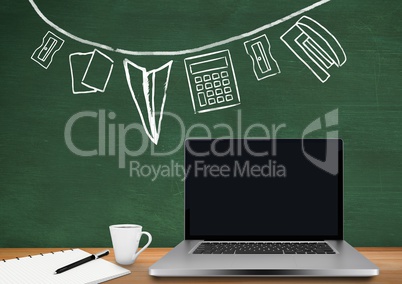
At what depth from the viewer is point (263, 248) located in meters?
1.23

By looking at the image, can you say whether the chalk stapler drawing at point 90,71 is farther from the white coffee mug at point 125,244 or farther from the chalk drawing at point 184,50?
the white coffee mug at point 125,244

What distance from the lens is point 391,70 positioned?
145 centimetres

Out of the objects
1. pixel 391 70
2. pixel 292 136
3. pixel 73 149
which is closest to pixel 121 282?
pixel 73 149

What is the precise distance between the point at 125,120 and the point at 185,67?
25 cm

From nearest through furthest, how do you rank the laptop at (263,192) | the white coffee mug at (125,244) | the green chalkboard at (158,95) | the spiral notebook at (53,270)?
the spiral notebook at (53,270) < the white coffee mug at (125,244) < the laptop at (263,192) < the green chalkboard at (158,95)

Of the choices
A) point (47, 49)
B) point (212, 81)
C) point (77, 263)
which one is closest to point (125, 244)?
point (77, 263)

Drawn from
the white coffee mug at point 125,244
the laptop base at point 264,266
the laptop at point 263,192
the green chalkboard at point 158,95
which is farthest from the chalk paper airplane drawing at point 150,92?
the laptop base at point 264,266

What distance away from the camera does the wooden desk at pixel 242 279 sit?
1.01 m

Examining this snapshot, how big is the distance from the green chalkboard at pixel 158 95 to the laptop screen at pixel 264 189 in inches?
4.4

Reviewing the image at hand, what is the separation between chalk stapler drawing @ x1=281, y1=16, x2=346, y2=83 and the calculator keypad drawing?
0.20m

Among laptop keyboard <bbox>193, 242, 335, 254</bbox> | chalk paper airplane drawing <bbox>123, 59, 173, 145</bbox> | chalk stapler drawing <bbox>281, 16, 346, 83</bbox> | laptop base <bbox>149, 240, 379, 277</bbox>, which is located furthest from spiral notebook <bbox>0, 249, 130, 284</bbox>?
chalk stapler drawing <bbox>281, 16, 346, 83</bbox>

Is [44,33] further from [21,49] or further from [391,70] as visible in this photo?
[391,70]

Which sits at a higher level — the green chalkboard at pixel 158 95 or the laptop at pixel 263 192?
the green chalkboard at pixel 158 95

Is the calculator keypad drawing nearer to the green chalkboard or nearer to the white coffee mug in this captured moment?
the green chalkboard
